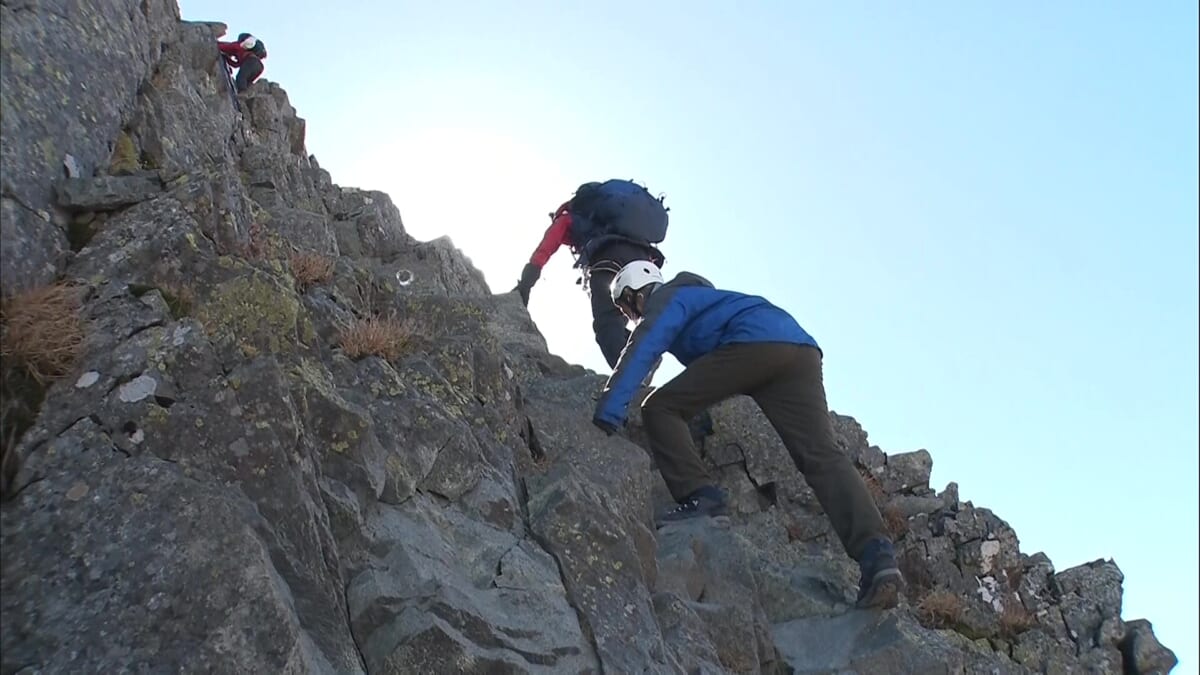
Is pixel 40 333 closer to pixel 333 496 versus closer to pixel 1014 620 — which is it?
pixel 333 496

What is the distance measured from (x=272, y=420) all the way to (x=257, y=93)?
14.6m

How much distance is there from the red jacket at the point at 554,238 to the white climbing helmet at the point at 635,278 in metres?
3.75

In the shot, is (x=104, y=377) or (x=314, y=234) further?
(x=314, y=234)

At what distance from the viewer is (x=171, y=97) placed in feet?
42.2

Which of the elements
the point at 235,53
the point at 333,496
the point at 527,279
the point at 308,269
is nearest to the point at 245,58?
the point at 235,53

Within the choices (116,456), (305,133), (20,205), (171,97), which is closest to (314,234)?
(171,97)

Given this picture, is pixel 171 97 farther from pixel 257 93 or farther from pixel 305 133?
pixel 305 133

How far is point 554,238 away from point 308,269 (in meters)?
5.87

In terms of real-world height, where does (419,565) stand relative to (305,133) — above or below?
below

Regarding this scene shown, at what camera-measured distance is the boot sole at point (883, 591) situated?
11.0 metres

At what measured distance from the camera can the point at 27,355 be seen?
6.89 m

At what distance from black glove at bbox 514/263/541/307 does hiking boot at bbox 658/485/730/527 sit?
525 centimetres

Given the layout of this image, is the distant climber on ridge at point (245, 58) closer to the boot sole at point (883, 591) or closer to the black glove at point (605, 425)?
the black glove at point (605, 425)

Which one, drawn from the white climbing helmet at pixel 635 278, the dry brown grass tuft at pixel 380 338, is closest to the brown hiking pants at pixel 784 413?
the white climbing helmet at pixel 635 278
